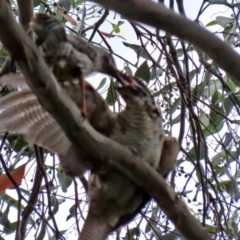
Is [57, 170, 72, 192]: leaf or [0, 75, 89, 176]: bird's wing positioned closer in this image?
[0, 75, 89, 176]: bird's wing

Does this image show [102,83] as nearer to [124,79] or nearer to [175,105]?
[175,105]

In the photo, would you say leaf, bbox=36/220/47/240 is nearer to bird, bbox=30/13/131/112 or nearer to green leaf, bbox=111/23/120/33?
bird, bbox=30/13/131/112

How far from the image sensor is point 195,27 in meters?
0.83

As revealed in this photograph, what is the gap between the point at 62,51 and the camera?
1.57 metres

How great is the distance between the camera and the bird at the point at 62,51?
59.7 inches

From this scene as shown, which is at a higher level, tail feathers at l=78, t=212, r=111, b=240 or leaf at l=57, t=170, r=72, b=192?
leaf at l=57, t=170, r=72, b=192

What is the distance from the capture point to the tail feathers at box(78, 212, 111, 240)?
1.74 meters

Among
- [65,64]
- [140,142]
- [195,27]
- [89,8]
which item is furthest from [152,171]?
[89,8]

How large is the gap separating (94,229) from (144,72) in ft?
3.15

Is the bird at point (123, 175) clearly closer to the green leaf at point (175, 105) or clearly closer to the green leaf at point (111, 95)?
the green leaf at point (111, 95)

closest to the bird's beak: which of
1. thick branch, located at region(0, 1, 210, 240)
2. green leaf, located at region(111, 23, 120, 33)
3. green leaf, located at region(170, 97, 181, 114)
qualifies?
thick branch, located at region(0, 1, 210, 240)

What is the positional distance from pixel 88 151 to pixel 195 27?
1.97 feet

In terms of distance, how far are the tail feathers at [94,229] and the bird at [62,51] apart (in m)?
0.39

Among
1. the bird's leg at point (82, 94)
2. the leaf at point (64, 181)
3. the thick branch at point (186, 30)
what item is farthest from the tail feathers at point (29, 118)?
the thick branch at point (186, 30)
